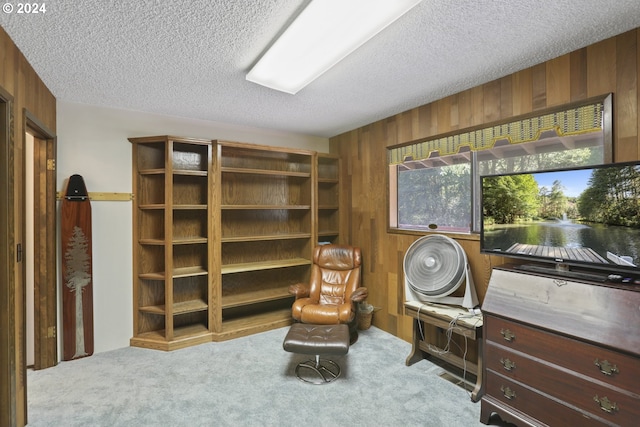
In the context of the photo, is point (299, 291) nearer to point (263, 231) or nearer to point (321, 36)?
point (263, 231)

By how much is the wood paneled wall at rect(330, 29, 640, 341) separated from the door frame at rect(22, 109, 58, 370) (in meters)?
3.18

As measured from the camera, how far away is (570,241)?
6.04 ft

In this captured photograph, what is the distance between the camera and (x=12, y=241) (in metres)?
1.84

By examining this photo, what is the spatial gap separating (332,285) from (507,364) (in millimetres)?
1964

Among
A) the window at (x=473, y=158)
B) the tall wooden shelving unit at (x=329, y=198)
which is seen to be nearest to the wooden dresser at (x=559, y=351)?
the window at (x=473, y=158)

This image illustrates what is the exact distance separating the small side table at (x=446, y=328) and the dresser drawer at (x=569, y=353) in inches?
8.7

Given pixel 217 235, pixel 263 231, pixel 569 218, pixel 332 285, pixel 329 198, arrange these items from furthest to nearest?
pixel 329 198 < pixel 263 231 < pixel 332 285 < pixel 217 235 < pixel 569 218

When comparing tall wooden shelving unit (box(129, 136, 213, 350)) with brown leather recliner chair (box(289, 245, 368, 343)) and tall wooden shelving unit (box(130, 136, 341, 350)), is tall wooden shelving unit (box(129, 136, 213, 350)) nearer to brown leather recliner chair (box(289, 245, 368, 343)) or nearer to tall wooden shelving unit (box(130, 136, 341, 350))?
tall wooden shelving unit (box(130, 136, 341, 350))

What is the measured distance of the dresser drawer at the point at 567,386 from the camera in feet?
4.69

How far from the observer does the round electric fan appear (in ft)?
7.92

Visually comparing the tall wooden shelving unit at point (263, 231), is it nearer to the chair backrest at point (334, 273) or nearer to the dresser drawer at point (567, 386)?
the chair backrest at point (334, 273)

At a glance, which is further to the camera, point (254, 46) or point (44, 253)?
point (44, 253)

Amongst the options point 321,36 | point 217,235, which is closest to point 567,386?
point 321,36

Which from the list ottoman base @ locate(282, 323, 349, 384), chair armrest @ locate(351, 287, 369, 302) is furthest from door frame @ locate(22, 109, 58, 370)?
chair armrest @ locate(351, 287, 369, 302)
